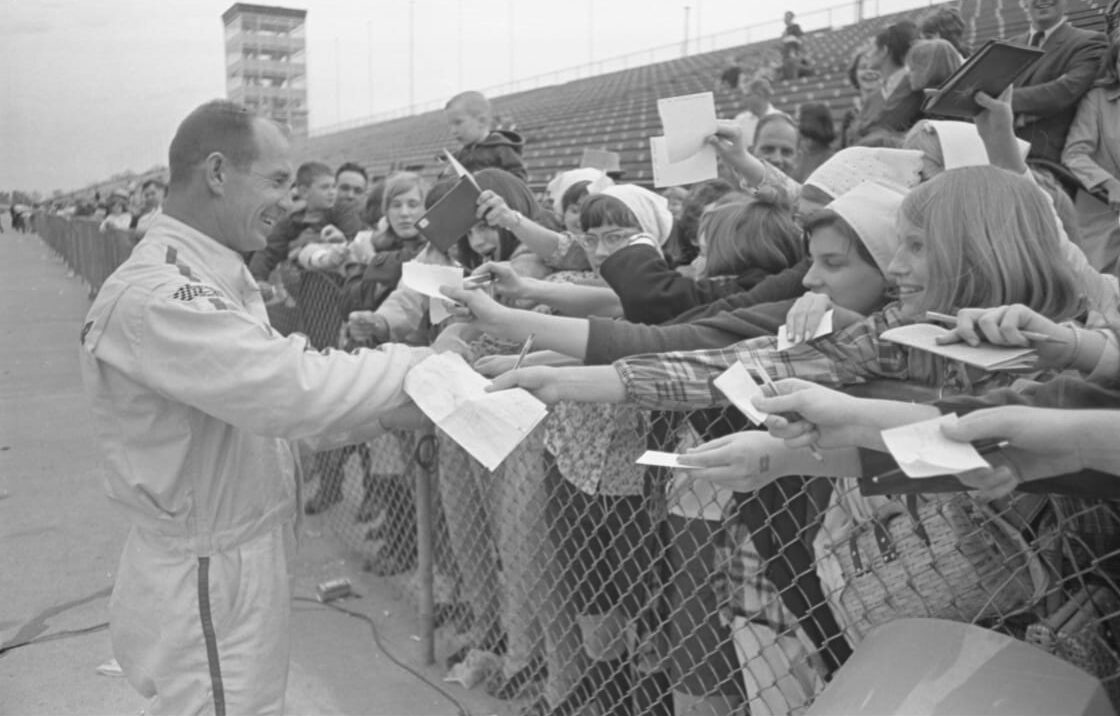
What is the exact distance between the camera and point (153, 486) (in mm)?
2080

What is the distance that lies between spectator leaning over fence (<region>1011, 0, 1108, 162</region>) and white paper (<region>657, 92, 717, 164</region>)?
1.96 metres

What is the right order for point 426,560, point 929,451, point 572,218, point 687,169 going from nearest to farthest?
point 929,451, point 687,169, point 426,560, point 572,218

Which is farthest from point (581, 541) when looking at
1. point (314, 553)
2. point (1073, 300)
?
point (314, 553)

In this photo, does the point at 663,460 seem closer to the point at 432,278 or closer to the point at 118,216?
the point at 432,278

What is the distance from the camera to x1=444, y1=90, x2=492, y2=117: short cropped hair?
4855mm

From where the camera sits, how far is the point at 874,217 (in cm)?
222

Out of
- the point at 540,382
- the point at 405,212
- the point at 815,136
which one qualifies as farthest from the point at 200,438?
the point at 815,136

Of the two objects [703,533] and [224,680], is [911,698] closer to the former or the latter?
[703,533]

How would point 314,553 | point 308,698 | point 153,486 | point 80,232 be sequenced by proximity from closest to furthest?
point 153,486
point 308,698
point 314,553
point 80,232

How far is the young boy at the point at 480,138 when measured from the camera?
4.70m

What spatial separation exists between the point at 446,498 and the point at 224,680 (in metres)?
1.50

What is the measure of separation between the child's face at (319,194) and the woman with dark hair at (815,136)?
2927 millimetres

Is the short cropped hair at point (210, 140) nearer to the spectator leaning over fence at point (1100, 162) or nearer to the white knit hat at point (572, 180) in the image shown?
the white knit hat at point (572, 180)

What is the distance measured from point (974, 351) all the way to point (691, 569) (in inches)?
44.4
